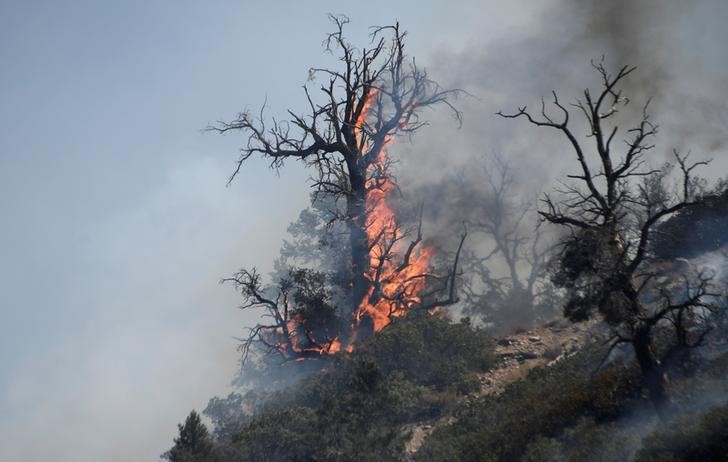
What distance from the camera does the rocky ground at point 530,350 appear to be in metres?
17.4

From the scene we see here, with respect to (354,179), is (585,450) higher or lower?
lower

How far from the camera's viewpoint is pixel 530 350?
19891mm

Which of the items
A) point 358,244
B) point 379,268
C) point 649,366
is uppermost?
point 358,244

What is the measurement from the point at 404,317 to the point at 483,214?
18579mm

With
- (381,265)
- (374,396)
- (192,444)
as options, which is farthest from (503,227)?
(192,444)

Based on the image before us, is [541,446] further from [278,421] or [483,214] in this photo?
[483,214]

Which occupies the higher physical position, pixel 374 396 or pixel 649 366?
pixel 374 396

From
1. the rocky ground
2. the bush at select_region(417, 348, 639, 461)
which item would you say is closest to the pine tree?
the rocky ground

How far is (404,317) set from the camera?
73.5ft

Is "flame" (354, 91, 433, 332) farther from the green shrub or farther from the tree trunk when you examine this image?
the green shrub

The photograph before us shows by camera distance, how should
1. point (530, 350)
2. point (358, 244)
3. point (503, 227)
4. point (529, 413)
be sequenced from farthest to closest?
point (503, 227) < point (358, 244) < point (530, 350) < point (529, 413)

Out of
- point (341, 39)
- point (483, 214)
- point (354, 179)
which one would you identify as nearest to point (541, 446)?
point (354, 179)

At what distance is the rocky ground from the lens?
17.4 metres

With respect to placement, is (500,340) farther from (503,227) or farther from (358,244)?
(503,227)
